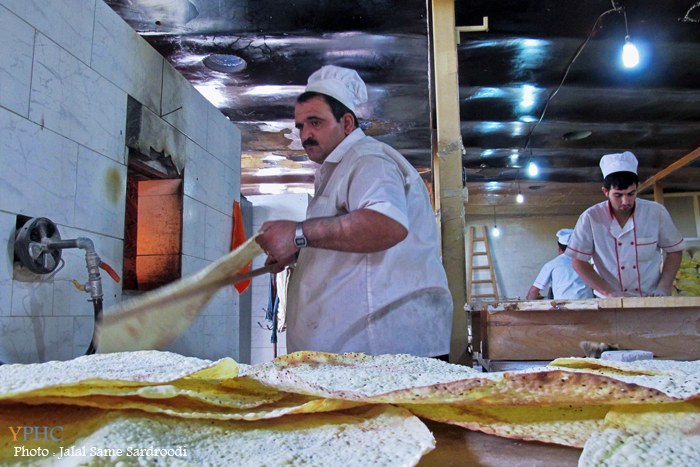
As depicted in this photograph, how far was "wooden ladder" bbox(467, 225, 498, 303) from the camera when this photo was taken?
1327cm

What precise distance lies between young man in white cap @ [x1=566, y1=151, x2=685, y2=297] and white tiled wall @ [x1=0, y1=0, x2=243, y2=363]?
308 centimetres

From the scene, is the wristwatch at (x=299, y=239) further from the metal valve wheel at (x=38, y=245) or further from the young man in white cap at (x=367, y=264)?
the metal valve wheel at (x=38, y=245)

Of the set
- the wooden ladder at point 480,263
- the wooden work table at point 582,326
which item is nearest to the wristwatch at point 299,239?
the wooden work table at point 582,326

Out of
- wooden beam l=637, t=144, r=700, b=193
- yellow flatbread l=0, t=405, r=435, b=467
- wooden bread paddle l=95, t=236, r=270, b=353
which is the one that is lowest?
yellow flatbread l=0, t=405, r=435, b=467

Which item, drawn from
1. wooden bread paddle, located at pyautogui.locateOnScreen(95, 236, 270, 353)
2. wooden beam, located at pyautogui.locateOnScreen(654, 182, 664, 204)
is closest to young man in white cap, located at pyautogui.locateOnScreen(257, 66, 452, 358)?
wooden bread paddle, located at pyautogui.locateOnScreen(95, 236, 270, 353)

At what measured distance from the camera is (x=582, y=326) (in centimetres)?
245

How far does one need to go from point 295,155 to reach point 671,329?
19.5 feet

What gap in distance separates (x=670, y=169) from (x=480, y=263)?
222 inches

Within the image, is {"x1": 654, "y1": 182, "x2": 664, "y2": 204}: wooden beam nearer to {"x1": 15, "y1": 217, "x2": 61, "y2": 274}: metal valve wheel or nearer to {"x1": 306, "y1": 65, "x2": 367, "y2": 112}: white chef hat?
{"x1": 306, "y1": 65, "x2": 367, "y2": 112}: white chef hat

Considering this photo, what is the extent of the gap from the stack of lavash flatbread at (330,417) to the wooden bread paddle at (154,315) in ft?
2.07

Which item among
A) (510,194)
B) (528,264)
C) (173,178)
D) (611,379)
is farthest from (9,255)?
(528,264)

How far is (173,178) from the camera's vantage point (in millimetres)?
3691

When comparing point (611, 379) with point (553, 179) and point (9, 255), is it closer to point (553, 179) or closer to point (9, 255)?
point (9, 255)

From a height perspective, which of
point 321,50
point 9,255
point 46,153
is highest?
point 321,50
